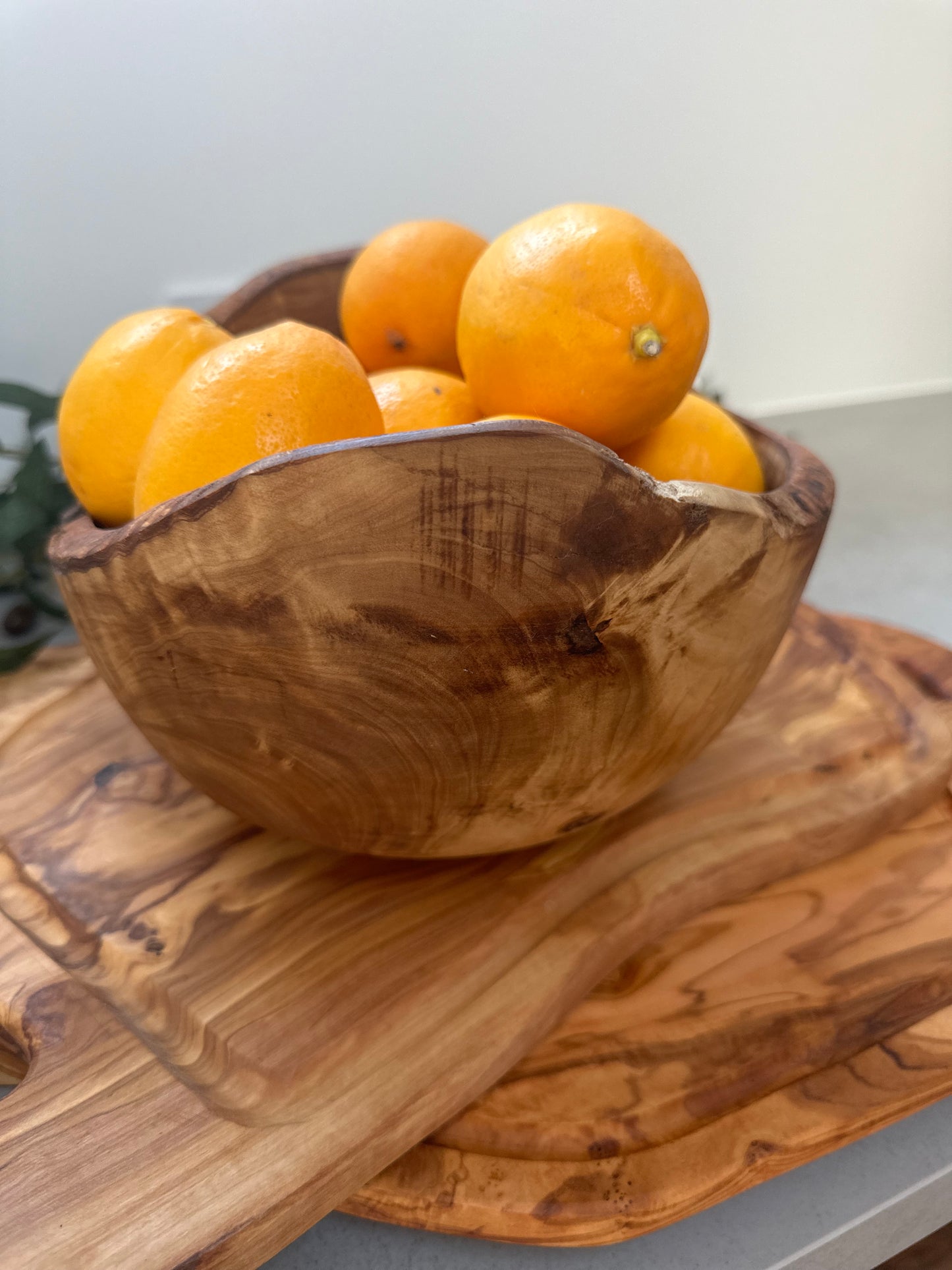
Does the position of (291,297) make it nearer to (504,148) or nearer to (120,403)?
(120,403)

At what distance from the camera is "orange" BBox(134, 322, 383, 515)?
0.95 feet

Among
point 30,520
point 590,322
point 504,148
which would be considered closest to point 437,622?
point 590,322

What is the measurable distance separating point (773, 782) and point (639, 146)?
1.02 meters

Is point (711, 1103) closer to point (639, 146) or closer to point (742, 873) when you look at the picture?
point (742, 873)

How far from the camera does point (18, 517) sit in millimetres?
577

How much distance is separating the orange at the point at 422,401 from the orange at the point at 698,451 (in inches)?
2.4

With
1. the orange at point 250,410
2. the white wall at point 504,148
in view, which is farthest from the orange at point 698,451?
the white wall at point 504,148

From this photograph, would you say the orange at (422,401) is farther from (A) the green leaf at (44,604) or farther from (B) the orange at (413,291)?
(A) the green leaf at (44,604)

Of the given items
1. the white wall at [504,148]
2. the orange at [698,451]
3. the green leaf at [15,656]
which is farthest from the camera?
the white wall at [504,148]

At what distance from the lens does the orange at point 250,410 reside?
290mm

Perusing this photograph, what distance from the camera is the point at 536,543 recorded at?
25 centimetres

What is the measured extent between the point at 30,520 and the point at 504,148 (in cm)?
78

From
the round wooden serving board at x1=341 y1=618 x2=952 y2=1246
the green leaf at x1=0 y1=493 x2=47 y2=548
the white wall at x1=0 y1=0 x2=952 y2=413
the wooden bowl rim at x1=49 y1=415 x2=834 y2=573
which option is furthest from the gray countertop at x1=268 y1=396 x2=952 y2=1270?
the white wall at x1=0 y1=0 x2=952 y2=413

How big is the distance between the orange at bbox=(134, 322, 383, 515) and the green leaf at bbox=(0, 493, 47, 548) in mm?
309
